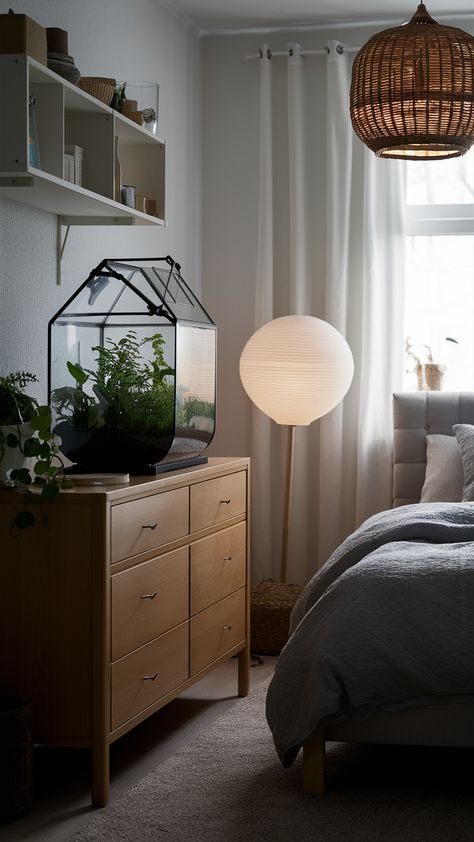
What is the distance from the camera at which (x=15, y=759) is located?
258 centimetres

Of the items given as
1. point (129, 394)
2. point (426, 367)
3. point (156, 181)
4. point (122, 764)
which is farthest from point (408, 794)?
point (426, 367)

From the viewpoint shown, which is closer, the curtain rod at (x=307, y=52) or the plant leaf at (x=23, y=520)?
the plant leaf at (x=23, y=520)

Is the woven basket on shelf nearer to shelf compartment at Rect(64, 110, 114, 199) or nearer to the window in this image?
shelf compartment at Rect(64, 110, 114, 199)

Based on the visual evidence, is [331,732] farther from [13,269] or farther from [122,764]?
[13,269]

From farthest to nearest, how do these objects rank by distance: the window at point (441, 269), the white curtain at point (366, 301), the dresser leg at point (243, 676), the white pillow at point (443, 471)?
the window at point (441, 269) < the white curtain at point (366, 301) < the white pillow at point (443, 471) < the dresser leg at point (243, 676)

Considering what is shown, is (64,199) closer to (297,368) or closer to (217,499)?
(217,499)

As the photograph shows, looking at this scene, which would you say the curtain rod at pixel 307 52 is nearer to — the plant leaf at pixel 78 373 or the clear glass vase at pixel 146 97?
the clear glass vase at pixel 146 97

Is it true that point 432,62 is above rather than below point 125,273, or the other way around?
above

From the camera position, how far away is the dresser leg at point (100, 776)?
2.65m

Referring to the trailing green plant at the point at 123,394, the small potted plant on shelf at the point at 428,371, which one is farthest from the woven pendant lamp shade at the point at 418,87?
the small potted plant on shelf at the point at 428,371

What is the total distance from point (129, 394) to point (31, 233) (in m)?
0.62

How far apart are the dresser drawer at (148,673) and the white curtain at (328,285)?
1.74m

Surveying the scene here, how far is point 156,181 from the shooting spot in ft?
12.1

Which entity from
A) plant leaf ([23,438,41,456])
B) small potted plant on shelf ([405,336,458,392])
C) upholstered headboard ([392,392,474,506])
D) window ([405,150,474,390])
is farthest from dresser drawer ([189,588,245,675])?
window ([405,150,474,390])
